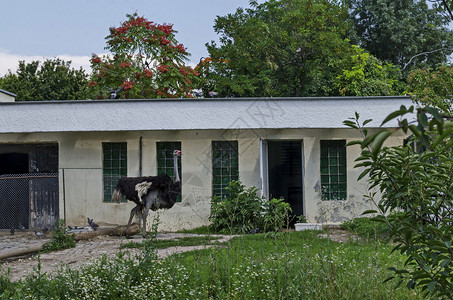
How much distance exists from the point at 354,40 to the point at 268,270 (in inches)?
997

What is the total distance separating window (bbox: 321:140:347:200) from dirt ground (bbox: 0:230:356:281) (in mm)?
1916

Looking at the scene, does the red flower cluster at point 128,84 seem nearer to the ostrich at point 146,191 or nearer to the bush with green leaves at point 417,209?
the ostrich at point 146,191

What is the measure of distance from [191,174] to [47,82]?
84.4 ft

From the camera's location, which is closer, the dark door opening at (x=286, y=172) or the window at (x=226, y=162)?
the window at (x=226, y=162)

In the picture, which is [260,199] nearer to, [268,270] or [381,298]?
[268,270]

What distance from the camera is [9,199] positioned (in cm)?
1432

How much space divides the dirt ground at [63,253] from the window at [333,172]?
3.99m

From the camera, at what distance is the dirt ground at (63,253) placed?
948cm

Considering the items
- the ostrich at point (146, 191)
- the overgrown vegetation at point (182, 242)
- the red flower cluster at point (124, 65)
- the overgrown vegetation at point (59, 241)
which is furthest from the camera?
the red flower cluster at point (124, 65)

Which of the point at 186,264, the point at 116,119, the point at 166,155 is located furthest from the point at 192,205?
the point at 186,264

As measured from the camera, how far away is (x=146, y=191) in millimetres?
12578

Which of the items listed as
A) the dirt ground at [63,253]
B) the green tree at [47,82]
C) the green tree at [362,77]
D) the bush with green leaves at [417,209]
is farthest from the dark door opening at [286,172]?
the green tree at [47,82]

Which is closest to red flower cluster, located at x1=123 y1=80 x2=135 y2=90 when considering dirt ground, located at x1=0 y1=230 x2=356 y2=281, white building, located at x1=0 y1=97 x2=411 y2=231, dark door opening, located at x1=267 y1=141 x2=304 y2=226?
dark door opening, located at x1=267 y1=141 x2=304 y2=226

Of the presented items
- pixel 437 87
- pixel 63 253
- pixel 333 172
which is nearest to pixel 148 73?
pixel 333 172
